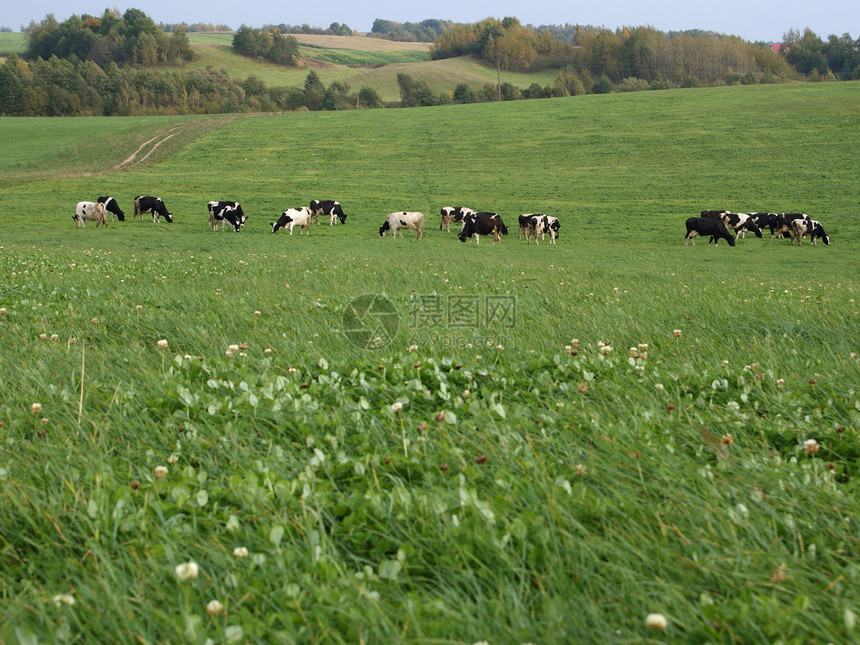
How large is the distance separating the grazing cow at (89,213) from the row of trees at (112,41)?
105 metres

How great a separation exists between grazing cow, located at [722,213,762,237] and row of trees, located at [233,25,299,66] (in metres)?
129

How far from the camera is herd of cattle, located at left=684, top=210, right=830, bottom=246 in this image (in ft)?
101

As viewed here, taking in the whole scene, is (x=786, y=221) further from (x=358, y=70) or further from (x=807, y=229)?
(x=358, y=70)

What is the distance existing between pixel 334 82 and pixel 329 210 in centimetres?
7196

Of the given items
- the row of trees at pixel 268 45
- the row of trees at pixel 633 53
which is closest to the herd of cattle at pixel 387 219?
the row of trees at pixel 633 53

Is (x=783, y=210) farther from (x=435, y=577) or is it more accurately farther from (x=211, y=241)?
(x=435, y=577)

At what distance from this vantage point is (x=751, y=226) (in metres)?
33.4

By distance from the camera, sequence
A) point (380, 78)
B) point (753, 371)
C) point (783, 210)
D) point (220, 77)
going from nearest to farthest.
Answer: point (753, 371), point (783, 210), point (220, 77), point (380, 78)

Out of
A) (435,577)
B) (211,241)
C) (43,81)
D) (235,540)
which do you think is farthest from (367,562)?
(43,81)

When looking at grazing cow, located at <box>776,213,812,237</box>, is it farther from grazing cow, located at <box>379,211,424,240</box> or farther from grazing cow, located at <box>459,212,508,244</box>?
grazing cow, located at <box>379,211,424,240</box>

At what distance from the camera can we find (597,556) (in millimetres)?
2582

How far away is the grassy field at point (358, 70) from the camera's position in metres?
121

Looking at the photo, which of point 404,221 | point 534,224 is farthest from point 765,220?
point 404,221

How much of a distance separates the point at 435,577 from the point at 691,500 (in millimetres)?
1244
